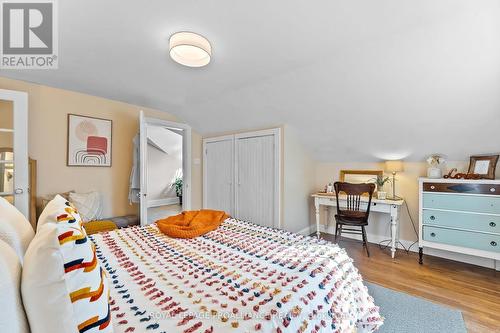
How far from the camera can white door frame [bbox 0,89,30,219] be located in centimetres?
224

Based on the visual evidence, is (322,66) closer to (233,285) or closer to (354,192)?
(354,192)

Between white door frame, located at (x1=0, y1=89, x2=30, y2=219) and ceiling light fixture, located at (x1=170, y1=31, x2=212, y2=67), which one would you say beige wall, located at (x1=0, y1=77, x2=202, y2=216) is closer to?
white door frame, located at (x1=0, y1=89, x2=30, y2=219)

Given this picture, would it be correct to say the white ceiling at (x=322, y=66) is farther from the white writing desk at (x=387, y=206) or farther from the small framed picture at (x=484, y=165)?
the white writing desk at (x=387, y=206)

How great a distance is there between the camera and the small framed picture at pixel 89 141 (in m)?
2.92

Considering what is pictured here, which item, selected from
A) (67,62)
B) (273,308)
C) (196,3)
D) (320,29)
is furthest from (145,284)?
(67,62)

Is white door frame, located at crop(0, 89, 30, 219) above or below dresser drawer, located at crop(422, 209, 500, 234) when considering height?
above

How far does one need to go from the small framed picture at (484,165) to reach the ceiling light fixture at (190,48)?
3303mm

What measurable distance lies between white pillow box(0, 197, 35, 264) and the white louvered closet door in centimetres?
284

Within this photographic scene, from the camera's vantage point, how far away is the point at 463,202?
100 inches

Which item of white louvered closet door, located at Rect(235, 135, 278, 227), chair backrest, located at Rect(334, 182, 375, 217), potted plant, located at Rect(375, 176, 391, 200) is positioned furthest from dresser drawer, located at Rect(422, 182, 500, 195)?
white louvered closet door, located at Rect(235, 135, 278, 227)

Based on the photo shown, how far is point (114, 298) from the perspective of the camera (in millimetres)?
973

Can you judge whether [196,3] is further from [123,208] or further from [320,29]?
[123,208]

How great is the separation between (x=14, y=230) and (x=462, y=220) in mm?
3726

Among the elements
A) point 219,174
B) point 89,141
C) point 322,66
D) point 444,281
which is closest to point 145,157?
point 89,141
